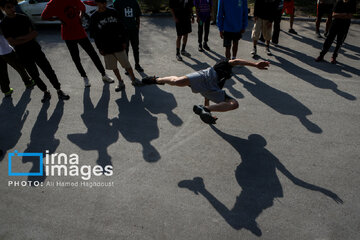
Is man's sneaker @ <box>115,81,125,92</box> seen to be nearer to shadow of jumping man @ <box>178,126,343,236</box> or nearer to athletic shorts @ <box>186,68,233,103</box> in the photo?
athletic shorts @ <box>186,68,233,103</box>

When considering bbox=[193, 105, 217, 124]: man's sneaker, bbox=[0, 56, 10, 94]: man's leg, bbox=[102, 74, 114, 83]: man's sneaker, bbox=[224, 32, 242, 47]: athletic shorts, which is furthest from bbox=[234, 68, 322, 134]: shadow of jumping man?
bbox=[0, 56, 10, 94]: man's leg

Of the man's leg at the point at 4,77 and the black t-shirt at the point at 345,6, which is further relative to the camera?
the black t-shirt at the point at 345,6

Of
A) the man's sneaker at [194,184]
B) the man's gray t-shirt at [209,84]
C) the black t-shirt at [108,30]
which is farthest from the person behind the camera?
the black t-shirt at [108,30]

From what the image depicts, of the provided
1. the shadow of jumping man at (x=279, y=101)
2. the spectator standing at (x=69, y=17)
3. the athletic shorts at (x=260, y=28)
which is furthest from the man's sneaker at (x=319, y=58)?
the spectator standing at (x=69, y=17)

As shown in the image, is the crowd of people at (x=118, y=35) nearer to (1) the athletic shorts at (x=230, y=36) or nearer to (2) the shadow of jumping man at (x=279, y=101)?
(1) the athletic shorts at (x=230, y=36)

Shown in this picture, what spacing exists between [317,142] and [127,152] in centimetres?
290

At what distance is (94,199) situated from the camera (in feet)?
10.9

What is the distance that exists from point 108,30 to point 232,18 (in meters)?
2.64

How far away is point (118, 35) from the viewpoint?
4.94 metres

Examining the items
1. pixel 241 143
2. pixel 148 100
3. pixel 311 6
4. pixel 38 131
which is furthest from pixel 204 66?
pixel 311 6

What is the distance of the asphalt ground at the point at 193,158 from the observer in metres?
2.98

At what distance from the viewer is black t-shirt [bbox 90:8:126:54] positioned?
15.6 feet

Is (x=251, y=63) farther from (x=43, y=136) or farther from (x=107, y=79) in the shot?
(x=43, y=136)

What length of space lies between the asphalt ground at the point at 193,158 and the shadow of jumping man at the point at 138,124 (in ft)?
0.06
